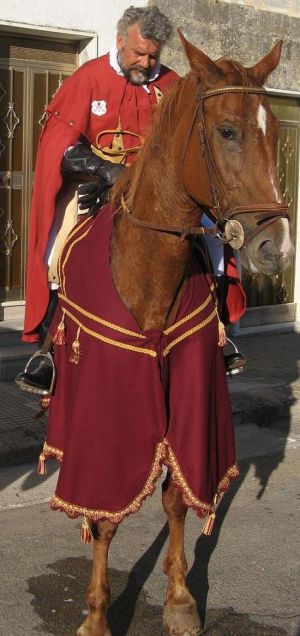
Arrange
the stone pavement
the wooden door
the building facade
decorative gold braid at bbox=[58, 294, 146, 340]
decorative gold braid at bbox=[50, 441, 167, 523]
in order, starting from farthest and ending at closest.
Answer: the wooden door < the building facade < the stone pavement < decorative gold braid at bbox=[50, 441, 167, 523] < decorative gold braid at bbox=[58, 294, 146, 340]

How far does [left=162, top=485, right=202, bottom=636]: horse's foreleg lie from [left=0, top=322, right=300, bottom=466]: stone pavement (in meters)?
2.27

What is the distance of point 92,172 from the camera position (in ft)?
13.5

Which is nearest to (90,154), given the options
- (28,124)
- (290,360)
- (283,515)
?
(283,515)

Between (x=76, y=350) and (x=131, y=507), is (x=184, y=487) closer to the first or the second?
(x=131, y=507)

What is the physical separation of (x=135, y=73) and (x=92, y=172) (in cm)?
55

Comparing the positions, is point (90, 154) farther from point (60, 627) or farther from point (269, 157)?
point (60, 627)

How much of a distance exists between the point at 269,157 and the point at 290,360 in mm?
6242

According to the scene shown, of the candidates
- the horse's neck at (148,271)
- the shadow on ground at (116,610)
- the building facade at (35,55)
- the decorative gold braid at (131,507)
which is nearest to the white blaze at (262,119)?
the horse's neck at (148,271)

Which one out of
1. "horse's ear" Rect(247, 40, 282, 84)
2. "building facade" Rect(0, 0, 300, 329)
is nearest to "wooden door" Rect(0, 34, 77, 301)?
"building facade" Rect(0, 0, 300, 329)

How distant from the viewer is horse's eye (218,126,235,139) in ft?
10.3

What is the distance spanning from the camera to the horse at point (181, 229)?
10.2ft

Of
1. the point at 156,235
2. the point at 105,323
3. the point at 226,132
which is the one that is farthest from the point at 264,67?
the point at 105,323

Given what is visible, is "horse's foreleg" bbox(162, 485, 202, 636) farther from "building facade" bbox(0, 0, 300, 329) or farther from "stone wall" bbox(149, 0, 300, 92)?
"stone wall" bbox(149, 0, 300, 92)

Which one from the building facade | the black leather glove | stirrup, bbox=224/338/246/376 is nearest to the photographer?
the black leather glove
